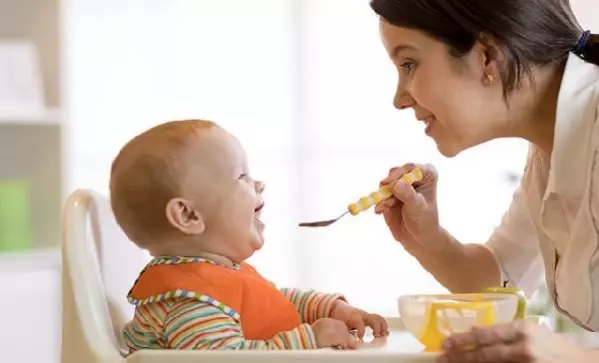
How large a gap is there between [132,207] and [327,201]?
1929mm

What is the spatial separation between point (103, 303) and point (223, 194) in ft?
0.65

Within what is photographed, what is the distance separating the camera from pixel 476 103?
50.9 inches

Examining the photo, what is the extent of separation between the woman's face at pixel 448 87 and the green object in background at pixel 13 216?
4.58 feet

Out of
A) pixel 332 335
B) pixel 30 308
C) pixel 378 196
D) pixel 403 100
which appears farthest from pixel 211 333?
pixel 30 308

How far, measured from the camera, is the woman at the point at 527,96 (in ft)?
4.01

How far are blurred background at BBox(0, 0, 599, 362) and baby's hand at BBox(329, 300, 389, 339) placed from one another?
5.89 feet

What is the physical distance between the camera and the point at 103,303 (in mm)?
1184

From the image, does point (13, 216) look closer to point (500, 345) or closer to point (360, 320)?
point (360, 320)

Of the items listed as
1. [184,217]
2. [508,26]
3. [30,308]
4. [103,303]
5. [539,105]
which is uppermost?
[508,26]

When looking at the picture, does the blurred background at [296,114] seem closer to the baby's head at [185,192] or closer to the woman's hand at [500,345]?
the baby's head at [185,192]

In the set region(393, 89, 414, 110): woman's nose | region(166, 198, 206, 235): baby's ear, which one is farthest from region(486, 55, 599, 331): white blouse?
region(166, 198, 206, 235): baby's ear

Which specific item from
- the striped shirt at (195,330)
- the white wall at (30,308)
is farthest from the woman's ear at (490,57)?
the white wall at (30,308)

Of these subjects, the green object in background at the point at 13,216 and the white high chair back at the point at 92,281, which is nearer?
the white high chair back at the point at 92,281

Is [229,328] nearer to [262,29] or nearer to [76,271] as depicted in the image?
[76,271]
